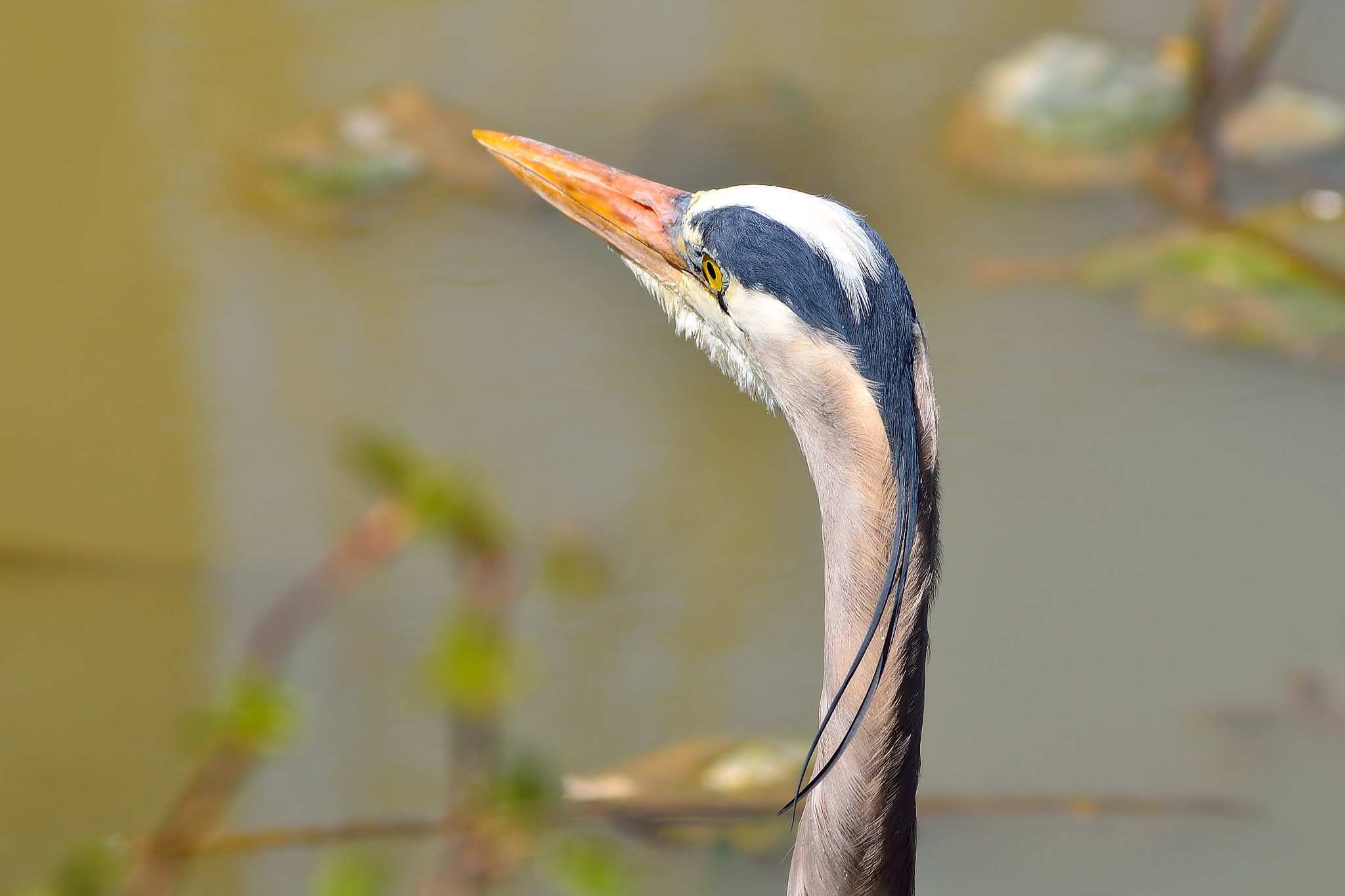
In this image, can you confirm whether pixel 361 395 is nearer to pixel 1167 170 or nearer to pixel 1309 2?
pixel 1167 170

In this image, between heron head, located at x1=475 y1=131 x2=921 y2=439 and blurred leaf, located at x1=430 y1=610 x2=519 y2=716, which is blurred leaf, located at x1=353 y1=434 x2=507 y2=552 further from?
heron head, located at x1=475 y1=131 x2=921 y2=439

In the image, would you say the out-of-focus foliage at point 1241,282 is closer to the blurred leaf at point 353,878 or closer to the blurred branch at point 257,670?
the blurred branch at point 257,670

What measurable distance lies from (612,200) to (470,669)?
0.69 m

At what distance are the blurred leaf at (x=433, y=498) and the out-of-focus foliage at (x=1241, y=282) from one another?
4.53 ft

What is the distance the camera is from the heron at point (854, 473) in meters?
1.14

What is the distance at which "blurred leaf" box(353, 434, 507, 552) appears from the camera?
77.8 inches

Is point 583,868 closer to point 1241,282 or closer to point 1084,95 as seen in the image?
point 1241,282

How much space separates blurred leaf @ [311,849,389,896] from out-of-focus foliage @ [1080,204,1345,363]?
1777 mm

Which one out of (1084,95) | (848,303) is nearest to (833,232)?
(848,303)

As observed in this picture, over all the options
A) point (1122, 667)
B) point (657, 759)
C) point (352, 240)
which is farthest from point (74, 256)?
point (1122, 667)

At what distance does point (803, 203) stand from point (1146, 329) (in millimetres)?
1609

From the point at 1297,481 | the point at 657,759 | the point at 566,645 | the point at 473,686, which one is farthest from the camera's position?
the point at 1297,481

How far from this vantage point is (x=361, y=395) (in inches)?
99.3

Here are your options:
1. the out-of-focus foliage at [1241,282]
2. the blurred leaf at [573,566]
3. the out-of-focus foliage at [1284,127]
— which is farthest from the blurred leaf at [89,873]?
the out-of-focus foliage at [1284,127]
